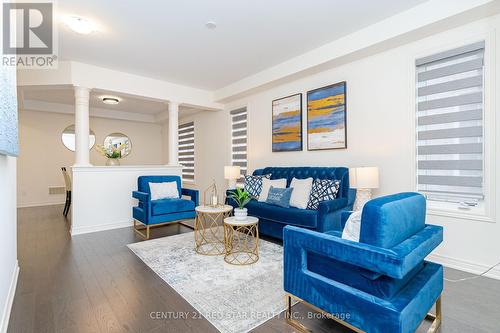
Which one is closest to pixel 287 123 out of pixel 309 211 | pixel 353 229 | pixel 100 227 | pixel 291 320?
pixel 309 211

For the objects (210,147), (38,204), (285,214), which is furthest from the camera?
(38,204)

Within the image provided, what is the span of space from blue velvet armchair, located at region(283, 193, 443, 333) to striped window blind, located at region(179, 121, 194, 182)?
604cm

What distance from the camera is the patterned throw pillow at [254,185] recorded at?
4.32 metres

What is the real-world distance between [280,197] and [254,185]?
80 centimetres

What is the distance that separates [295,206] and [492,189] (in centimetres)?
208

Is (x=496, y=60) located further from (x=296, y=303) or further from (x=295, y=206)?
(x=296, y=303)

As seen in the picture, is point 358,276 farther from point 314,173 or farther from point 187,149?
point 187,149

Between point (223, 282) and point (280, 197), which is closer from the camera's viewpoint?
point (223, 282)

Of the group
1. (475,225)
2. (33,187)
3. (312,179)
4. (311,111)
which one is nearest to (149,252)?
(312,179)

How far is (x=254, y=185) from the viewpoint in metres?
4.40

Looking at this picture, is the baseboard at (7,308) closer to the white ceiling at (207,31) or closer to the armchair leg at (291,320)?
the armchair leg at (291,320)

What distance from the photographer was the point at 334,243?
1.48 metres

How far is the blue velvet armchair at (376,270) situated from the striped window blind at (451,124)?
152 centimetres

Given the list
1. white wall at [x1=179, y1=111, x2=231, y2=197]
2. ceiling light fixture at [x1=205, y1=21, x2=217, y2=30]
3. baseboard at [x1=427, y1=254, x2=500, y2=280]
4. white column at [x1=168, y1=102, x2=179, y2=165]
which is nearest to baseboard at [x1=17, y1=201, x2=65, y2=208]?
white wall at [x1=179, y1=111, x2=231, y2=197]
